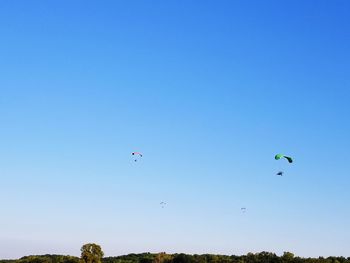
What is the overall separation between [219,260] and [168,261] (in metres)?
20.9

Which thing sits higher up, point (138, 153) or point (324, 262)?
point (138, 153)

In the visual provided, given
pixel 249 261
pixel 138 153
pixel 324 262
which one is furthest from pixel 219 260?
pixel 138 153

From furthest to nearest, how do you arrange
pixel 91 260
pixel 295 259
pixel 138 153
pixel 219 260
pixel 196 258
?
pixel 219 260 < pixel 196 258 < pixel 295 259 < pixel 91 260 < pixel 138 153

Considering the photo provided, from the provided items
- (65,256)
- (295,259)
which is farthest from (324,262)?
(65,256)

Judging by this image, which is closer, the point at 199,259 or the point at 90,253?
the point at 90,253

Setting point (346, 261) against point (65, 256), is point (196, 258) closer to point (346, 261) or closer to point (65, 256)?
point (65, 256)

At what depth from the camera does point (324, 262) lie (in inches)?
5758

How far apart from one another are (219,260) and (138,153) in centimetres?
11317

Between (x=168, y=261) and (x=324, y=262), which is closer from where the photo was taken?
(x=324, y=262)

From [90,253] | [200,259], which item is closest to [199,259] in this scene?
[200,259]

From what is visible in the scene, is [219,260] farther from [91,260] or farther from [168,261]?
[91,260]

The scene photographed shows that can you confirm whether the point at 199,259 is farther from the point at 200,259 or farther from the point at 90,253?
the point at 90,253

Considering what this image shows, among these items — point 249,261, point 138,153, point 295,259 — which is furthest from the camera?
point 249,261

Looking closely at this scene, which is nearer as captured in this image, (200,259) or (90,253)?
(90,253)
